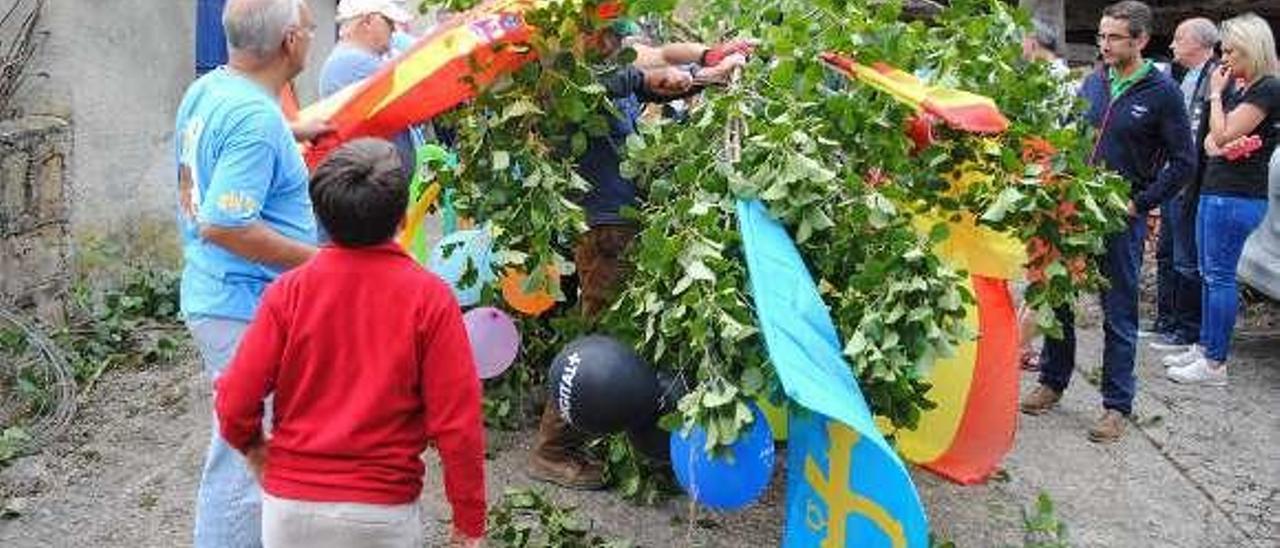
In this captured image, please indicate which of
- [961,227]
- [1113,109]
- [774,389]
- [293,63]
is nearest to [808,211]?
[774,389]

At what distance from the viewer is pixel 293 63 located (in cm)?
349

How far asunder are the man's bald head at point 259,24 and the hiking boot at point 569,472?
77.3 inches

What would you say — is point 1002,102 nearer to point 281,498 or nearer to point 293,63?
point 293,63

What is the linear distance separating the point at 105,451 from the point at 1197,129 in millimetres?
5404

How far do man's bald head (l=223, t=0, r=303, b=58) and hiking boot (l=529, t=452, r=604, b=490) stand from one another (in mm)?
1962

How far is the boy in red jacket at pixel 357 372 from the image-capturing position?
9.12 feet

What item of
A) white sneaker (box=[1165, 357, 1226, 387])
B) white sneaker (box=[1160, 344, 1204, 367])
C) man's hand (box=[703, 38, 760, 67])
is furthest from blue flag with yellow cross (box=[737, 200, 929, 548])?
white sneaker (box=[1160, 344, 1204, 367])

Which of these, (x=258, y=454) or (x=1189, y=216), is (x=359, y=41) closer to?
(x=258, y=454)

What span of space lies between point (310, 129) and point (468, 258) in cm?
77

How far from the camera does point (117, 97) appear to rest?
7.02 metres

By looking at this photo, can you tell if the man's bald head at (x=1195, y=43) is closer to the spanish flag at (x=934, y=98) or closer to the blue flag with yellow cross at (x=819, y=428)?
the spanish flag at (x=934, y=98)

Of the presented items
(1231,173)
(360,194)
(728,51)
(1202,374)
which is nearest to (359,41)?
(728,51)

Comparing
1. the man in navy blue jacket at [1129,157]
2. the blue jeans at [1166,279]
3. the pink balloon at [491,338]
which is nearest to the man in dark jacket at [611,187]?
the pink balloon at [491,338]

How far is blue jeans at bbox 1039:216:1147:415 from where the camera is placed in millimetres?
5586
